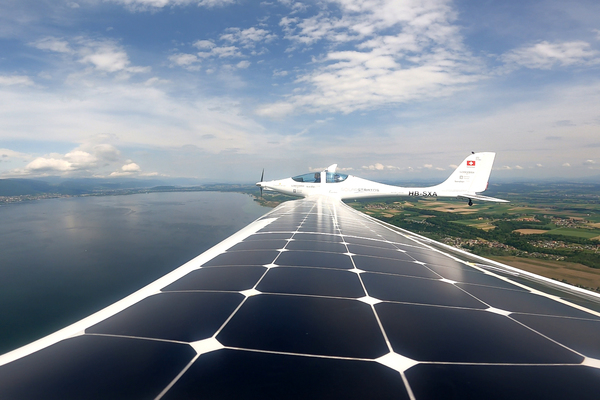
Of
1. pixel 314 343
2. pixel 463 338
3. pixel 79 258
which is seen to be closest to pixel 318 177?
pixel 463 338

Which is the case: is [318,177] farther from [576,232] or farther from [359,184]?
[576,232]

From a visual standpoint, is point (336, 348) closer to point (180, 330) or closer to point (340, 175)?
point (180, 330)

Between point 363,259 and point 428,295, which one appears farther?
point 363,259

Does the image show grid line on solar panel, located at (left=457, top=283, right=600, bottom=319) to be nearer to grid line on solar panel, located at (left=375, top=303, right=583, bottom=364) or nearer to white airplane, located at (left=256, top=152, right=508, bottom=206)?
grid line on solar panel, located at (left=375, top=303, right=583, bottom=364)

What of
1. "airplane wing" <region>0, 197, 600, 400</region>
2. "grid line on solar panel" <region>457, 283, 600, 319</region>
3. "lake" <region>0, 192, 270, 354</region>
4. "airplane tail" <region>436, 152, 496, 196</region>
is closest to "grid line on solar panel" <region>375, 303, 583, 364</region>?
"airplane wing" <region>0, 197, 600, 400</region>

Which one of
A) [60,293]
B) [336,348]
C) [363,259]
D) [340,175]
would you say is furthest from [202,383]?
[60,293]

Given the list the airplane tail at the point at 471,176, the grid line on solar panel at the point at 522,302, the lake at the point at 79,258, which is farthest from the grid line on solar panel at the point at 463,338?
the lake at the point at 79,258
